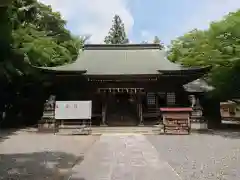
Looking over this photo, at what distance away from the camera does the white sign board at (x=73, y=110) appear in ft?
59.2

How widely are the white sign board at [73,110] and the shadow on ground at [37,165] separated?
7248 millimetres

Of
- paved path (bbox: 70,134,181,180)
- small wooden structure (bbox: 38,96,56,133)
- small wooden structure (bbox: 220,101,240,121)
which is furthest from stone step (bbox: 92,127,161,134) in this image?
small wooden structure (bbox: 220,101,240,121)

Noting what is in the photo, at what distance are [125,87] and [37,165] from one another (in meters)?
13.8

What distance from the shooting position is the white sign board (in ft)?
59.2

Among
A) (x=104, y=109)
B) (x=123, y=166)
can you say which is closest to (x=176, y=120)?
(x=104, y=109)

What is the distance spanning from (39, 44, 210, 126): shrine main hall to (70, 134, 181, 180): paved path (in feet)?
34.9

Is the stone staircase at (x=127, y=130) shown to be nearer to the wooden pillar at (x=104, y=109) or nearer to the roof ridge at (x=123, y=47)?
the wooden pillar at (x=104, y=109)

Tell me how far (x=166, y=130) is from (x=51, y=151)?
777 centimetres

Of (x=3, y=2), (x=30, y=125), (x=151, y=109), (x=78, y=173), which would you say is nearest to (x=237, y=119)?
(x=151, y=109)

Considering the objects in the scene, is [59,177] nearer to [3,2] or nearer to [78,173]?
[78,173]

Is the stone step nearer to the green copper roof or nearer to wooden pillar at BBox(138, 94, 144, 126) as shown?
wooden pillar at BBox(138, 94, 144, 126)

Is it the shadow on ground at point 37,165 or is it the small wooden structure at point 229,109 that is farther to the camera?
the small wooden structure at point 229,109

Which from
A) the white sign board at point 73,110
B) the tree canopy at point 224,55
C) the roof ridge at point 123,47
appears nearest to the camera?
the tree canopy at point 224,55

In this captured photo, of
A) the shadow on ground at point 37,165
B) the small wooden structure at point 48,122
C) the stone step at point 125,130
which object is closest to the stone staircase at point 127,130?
the stone step at point 125,130
